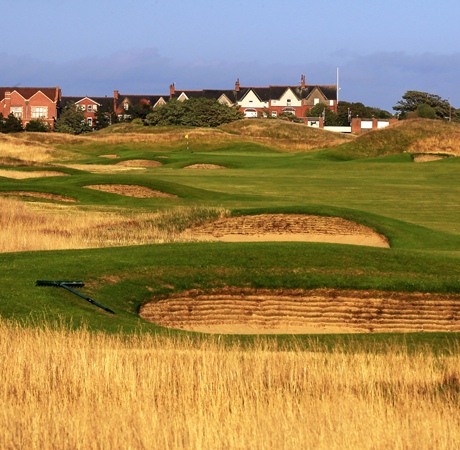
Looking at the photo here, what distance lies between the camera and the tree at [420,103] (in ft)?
530

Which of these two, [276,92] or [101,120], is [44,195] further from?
[276,92]

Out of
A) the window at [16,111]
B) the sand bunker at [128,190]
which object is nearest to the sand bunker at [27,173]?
the sand bunker at [128,190]

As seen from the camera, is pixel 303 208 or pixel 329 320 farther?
pixel 303 208

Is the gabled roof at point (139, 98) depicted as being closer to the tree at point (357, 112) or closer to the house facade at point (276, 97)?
the house facade at point (276, 97)

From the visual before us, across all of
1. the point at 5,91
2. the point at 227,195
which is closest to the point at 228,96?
the point at 5,91

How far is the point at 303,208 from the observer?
102 ft

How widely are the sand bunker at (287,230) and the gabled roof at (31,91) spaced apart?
125 metres

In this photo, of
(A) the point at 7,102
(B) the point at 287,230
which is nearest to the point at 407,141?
(B) the point at 287,230

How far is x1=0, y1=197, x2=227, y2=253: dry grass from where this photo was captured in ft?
80.7

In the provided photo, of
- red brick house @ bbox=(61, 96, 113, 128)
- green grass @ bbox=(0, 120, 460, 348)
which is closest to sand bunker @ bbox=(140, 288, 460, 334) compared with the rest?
green grass @ bbox=(0, 120, 460, 348)

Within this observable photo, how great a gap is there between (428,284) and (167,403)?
34.9 ft

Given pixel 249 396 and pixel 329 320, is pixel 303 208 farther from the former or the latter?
pixel 249 396

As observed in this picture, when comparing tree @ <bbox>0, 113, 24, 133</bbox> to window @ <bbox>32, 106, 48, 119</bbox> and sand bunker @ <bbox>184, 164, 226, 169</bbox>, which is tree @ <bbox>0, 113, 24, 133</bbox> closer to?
window @ <bbox>32, 106, 48, 119</bbox>

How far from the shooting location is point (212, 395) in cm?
1070
